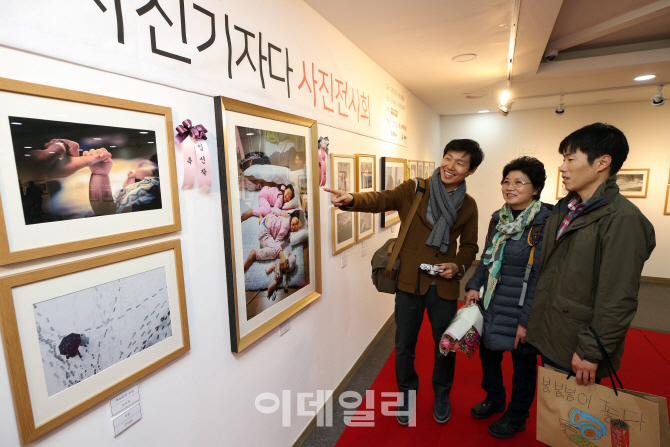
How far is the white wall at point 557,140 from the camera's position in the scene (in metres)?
4.96

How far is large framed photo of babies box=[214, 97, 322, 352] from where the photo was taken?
1.33 metres

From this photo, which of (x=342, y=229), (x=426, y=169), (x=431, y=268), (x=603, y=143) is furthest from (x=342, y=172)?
(x=426, y=169)

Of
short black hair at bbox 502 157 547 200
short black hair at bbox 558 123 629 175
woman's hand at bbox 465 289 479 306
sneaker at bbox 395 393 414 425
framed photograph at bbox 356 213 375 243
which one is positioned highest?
short black hair at bbox 558 123 629 175

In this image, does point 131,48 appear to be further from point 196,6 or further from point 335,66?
point 335,66

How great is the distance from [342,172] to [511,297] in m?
1.35

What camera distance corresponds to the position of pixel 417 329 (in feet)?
6.96

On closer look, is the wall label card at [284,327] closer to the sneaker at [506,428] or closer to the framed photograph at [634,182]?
the sneaker at [506,428]

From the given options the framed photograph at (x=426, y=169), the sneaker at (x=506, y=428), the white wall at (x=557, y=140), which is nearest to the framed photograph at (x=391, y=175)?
the framed photograph at (x=426, y=169)

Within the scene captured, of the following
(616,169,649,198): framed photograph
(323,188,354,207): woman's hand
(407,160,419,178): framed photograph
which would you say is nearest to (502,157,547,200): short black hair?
(323,188,354,207): woman's hand

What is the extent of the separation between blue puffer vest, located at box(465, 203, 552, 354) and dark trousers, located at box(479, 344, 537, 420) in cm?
16

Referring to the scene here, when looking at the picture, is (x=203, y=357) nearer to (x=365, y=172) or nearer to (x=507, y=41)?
(x=365, y=172)

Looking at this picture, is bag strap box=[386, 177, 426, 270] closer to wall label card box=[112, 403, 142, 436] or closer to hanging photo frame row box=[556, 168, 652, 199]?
wall label card box=[112, 403, 142, 436]

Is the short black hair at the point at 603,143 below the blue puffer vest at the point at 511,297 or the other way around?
the other way around

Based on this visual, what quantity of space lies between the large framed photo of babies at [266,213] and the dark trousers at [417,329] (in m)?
0.61
